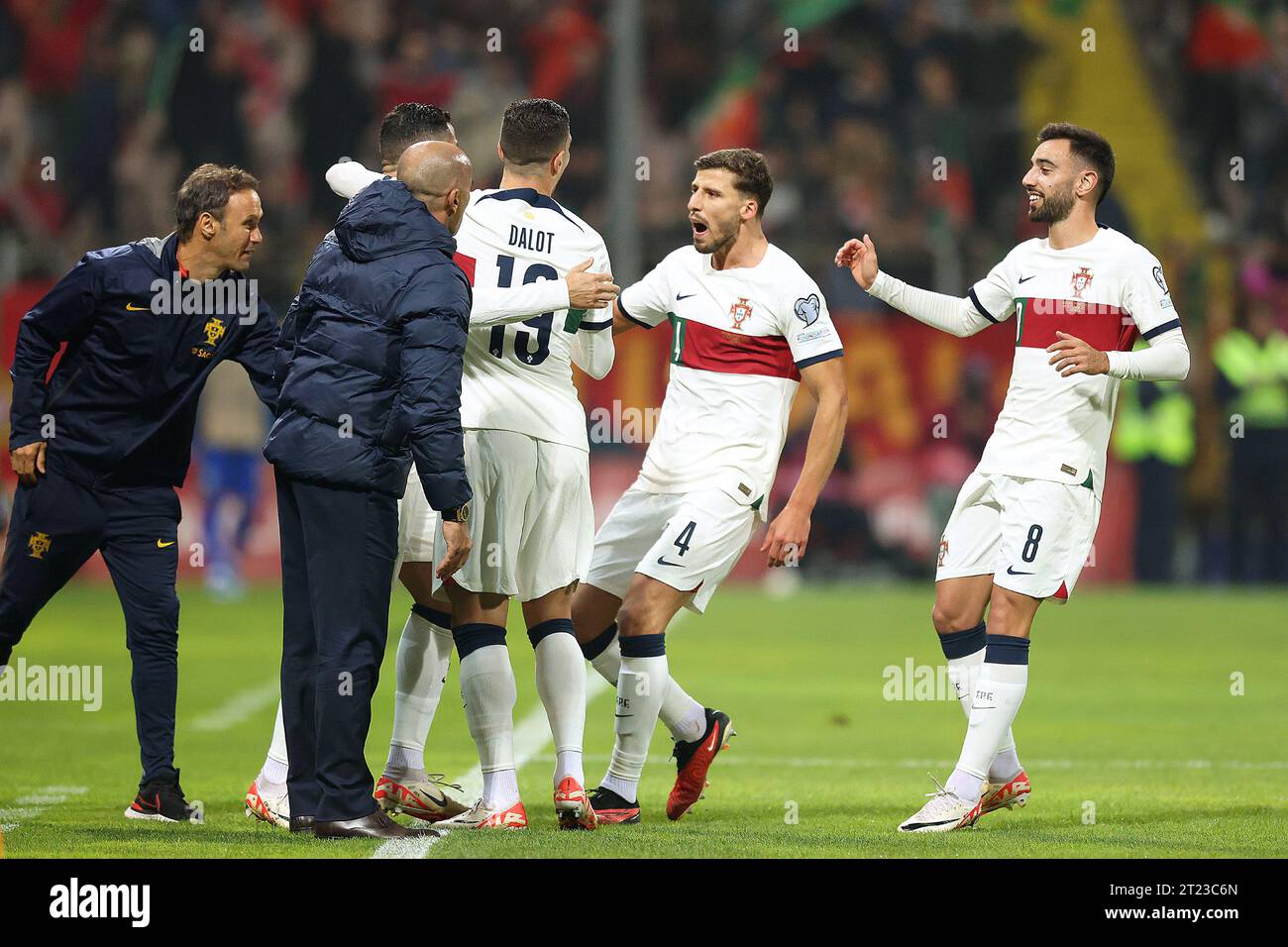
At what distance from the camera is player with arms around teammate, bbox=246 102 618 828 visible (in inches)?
257

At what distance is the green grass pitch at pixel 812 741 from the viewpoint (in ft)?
20.1

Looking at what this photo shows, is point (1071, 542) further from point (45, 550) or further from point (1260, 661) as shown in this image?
point (1260, 661)

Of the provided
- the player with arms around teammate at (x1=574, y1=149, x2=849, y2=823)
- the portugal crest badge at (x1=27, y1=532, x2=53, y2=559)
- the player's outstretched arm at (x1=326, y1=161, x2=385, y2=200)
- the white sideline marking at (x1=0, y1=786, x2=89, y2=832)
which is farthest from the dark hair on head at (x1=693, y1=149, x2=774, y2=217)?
the white sideline marking at (x1=0, y1=786, x2=89, y2=832)

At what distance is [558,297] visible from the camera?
6195 millimetres

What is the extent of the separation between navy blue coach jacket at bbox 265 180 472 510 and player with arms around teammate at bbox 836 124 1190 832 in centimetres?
191

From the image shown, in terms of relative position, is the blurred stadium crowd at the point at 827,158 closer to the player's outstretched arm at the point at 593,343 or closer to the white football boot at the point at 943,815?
the player's outstretched arm at the point at 593,343

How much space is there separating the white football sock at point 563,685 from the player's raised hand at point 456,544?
905 mm

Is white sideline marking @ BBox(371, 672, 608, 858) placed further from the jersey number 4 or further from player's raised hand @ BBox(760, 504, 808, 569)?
the jersey number 4

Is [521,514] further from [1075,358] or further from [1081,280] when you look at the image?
[1081,280]

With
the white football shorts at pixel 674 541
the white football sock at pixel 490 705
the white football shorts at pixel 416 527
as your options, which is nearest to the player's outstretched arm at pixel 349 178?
the white football shorts at pixel 416 527

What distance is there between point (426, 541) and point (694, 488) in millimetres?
995

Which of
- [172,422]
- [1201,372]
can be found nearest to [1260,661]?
[1201,372]

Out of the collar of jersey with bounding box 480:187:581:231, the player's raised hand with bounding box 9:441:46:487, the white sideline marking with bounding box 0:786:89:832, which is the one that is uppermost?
the collar of jersey with bounding box 480:187:581:231
